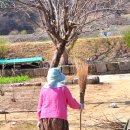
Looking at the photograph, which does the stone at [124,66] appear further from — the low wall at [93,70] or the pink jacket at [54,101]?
the pink jacket at [54,101]

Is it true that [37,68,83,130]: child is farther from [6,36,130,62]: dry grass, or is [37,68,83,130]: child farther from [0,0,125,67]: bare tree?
[6,36,130,62]: dry grass

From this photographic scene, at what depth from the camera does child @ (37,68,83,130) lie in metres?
5.59

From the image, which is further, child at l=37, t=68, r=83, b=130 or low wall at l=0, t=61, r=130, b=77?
low wall at l=0, t=61, r=130, b=77

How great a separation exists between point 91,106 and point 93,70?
6587 mm

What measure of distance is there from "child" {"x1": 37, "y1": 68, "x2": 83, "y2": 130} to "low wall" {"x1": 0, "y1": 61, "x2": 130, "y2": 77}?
10941mm

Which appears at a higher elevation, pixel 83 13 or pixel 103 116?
pixel 83 13

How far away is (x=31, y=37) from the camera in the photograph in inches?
909

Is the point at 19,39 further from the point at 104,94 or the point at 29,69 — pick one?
the point at 104,94

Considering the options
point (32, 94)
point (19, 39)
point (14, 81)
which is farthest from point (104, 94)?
point (19, 39)

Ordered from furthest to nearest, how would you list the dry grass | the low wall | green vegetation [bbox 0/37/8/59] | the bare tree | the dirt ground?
the dry grass → green vegetation [bbox 0/37/8/59] → the low wall → the bare tree → the dirt ground

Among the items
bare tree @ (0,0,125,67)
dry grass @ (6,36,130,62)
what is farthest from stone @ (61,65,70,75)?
bare tree @ (0,0,125,67)

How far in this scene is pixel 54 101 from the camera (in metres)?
5.61

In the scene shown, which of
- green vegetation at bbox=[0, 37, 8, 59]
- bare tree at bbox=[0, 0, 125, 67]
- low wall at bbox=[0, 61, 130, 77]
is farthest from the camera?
green vegetation at bbox=[0, 37, 8, 59]

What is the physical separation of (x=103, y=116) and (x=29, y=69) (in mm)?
8056
